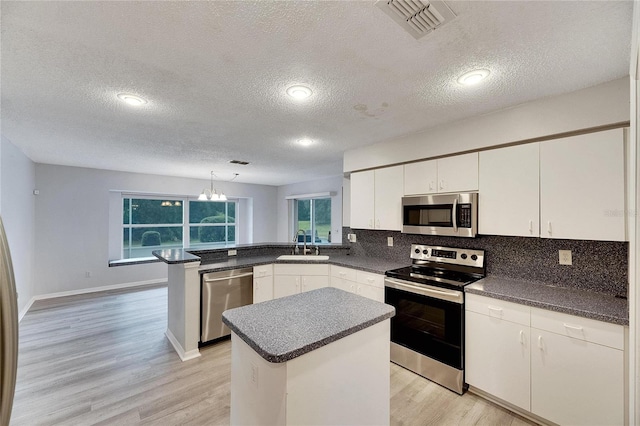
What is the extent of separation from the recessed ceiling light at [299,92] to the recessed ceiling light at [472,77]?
1.07 meters

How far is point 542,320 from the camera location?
73.5 inches

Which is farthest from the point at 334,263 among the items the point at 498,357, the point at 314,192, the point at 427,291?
the point at 314,192

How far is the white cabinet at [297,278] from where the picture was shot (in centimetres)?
345

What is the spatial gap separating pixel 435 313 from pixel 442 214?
100 centimetres

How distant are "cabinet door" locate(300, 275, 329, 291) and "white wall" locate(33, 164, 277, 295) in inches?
164

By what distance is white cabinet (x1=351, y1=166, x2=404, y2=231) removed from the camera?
10.5ft

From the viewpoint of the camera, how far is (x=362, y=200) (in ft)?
11.8

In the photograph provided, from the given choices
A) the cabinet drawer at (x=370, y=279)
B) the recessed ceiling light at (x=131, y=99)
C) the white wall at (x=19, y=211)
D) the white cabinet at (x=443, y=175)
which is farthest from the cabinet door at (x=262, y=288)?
the white wall at (x=19, y=211)

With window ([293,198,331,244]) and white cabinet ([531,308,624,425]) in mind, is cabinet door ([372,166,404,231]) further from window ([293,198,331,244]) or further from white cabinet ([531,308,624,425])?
window ([293,198,331,244])

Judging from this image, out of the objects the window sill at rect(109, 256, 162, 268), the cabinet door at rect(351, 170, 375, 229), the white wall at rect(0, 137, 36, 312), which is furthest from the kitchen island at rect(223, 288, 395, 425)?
the window sill at rect(109, 256, 162, 268)

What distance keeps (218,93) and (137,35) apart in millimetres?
676

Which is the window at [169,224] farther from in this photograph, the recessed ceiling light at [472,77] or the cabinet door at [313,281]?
the recessed ceiling light at [472,77]

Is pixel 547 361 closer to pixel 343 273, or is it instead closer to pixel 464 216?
pixel 464 216

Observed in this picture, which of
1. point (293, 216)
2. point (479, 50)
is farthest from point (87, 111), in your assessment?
point (293, 216)
